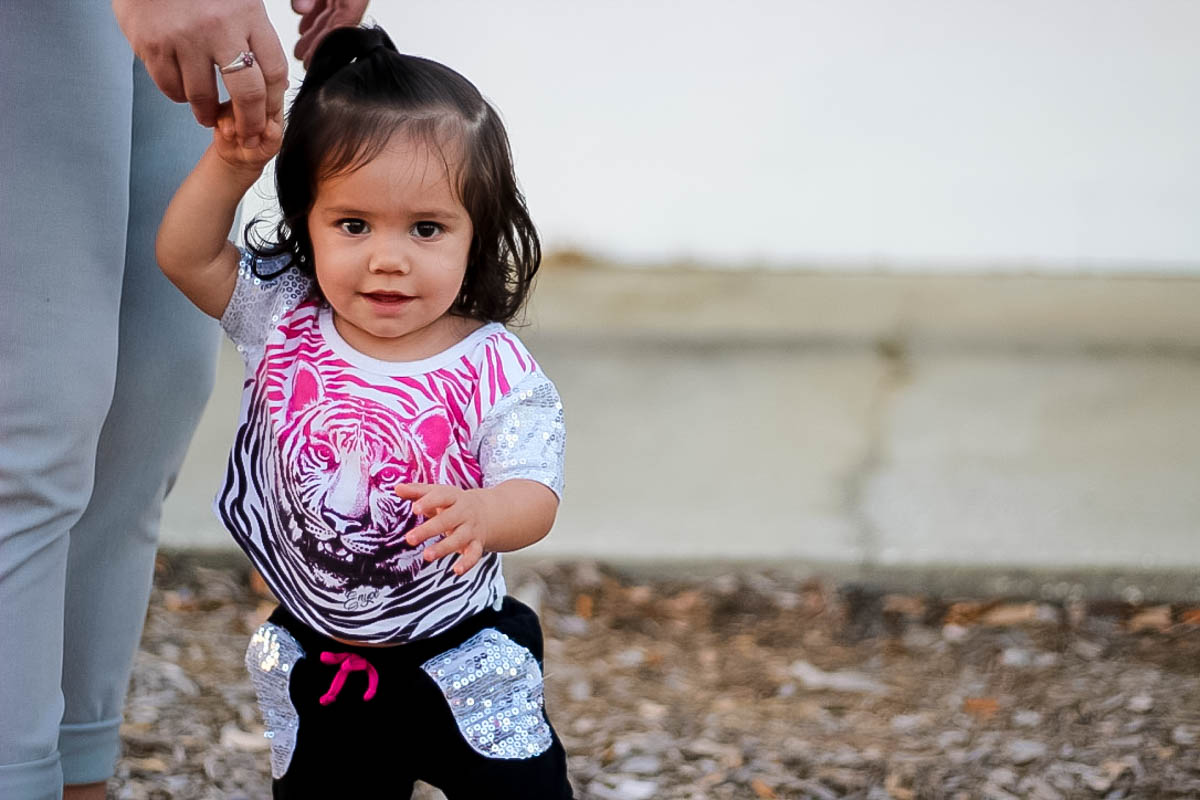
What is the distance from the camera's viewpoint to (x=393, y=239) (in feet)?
5.01

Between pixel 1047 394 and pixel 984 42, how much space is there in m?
1.45

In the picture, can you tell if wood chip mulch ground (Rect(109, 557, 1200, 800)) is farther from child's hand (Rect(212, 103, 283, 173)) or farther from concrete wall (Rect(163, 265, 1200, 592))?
child's hand (Rect(212, 103, 283, 173))

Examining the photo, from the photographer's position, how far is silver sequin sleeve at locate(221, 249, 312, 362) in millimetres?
Result: 1637

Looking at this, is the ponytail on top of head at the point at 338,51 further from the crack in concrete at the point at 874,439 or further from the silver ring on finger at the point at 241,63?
the crack in concrete at the point at 874,439

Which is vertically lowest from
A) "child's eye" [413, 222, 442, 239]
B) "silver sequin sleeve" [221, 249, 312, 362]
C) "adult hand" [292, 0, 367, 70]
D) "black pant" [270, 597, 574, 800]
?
"black pant" [270, 597, 574, 800]

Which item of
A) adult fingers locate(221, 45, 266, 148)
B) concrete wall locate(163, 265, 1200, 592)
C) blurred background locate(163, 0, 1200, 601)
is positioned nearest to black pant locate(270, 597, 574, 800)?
adult fingers locate(221, 45, 266, 148)

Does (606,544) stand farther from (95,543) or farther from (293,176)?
(293,176)

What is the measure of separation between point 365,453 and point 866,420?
2856 millimetres

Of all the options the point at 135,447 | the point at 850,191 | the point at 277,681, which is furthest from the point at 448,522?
the point at 850,191

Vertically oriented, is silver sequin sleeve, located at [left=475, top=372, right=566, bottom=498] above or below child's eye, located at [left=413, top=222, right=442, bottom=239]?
below

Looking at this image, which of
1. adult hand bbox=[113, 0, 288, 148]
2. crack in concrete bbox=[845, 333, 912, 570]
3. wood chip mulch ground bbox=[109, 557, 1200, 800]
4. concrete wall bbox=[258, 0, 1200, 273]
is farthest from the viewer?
concrete wall bbox=[258, 0, 1200, 273]

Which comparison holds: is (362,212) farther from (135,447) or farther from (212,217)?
(135,447)

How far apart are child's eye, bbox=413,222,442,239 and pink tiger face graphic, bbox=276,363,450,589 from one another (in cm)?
18

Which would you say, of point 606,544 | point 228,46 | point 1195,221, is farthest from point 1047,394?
point 228,46
